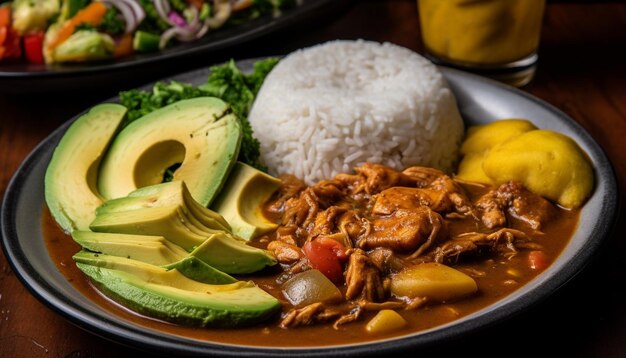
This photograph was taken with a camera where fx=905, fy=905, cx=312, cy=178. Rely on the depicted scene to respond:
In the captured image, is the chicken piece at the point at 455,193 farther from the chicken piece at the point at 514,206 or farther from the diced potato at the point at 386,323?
the diced potato at the point at 386,323

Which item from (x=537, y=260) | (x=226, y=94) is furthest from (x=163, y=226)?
(x=226, y=94)

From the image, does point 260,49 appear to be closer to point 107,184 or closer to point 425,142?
point 425,142

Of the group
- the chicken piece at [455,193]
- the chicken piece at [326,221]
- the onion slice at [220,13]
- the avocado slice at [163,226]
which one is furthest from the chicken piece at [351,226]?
the onion slice at [220,13]

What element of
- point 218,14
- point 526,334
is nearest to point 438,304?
point 526,334

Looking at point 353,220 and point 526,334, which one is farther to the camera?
point 353,220

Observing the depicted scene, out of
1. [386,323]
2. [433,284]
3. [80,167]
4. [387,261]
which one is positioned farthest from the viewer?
[80,167]

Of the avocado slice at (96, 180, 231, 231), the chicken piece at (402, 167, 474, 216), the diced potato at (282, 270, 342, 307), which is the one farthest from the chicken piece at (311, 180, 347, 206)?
the diced potato at (282, 270, 342, 307)

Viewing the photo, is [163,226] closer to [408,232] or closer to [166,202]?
→ [166,202]
